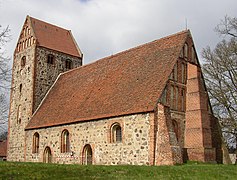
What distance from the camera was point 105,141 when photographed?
20891 millimetres

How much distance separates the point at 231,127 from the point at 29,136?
16564 mm

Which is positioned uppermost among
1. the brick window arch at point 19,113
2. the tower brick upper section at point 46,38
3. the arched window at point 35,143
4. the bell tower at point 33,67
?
the tower brick upper section at point 46,38

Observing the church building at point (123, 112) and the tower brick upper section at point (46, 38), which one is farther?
the tower brick upper section at point (46, 38)

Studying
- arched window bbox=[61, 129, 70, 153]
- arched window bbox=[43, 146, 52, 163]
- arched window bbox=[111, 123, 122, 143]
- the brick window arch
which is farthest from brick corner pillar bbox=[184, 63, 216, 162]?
the brick window arch

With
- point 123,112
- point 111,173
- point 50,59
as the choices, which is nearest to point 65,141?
point 123,112

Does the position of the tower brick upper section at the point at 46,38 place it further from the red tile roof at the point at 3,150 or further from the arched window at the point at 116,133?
the red tile roof at the point at 3,150

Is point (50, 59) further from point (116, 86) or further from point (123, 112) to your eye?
point (123, 112)

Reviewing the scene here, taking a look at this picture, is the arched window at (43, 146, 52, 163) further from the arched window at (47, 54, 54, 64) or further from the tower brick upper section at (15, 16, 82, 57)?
the tower brick upper section at (15, 16, 82, 57)

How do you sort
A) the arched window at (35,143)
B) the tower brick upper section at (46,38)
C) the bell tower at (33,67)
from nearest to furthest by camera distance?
the arched window at (35,143) < the bell tower at (33,67) < the tower brick upper section at (46,38)

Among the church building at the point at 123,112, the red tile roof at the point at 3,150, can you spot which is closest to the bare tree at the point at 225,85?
the church building at the point at 123,112

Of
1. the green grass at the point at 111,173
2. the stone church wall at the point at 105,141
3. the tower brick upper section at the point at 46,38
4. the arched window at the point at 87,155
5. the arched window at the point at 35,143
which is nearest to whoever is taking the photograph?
the green grass at the point at 111,173

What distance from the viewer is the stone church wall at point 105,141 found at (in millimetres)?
18688

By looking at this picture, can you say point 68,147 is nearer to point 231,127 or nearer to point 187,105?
point 187,105

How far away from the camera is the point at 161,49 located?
23.0 m
